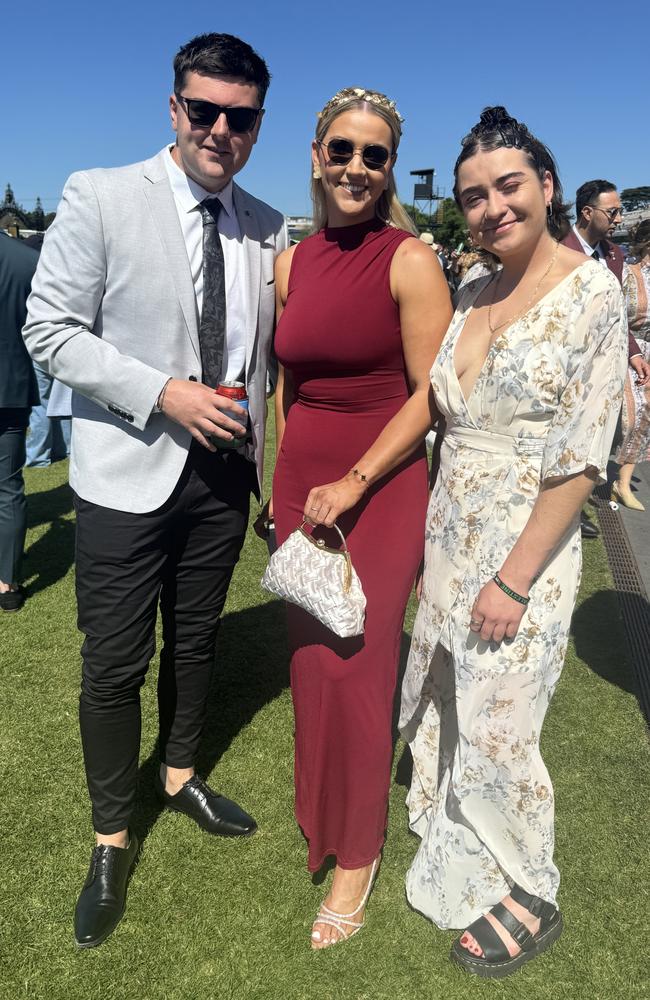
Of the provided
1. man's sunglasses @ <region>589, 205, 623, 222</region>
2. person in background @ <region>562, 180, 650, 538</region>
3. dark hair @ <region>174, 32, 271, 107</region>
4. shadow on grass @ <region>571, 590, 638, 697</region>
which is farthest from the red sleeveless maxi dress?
man's sunglasses @ <region>589, 205, 623, 222</region>

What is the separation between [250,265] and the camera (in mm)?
2463

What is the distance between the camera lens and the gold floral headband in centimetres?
221

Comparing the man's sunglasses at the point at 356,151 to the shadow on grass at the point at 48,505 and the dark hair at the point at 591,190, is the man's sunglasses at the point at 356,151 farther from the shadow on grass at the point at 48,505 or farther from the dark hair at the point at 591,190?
the shadow on grass at the point at 48,505

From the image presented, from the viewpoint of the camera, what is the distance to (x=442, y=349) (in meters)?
2.19

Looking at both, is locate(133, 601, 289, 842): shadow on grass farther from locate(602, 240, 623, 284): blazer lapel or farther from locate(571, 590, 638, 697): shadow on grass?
locate(602, 240, 623, 284): blazer lapel

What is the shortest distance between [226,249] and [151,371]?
0.54 meters

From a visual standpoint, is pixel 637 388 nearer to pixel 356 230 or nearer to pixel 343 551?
pixel 356 230

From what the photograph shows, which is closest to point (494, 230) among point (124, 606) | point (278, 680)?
point (124, 606)

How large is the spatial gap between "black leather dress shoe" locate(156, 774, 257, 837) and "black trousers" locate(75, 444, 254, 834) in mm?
388

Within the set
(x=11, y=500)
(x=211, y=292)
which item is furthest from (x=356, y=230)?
(x=11, y=500)

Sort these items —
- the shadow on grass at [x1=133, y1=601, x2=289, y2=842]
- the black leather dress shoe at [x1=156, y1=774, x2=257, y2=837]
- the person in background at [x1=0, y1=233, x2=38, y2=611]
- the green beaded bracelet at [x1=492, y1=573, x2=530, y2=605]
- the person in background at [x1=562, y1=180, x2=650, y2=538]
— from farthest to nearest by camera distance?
the person in background at [x1=562, y1=180, x2=650, y2=538] < the person in background at [x1=0, y1=233, x2=38, y2=611] < the shadow on grass at [x1=133, y1=601, x2=289, y2=842] < the black leather dress shoe at [x1=156, y1=774, x2=257, y2=837] < the green beaded bracelet at [x1=492, y1=573, x2=530, y2=605]

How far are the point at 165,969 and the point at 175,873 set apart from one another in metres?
0.38

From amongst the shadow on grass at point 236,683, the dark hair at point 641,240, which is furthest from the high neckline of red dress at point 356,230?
the dark hair at point 641,240

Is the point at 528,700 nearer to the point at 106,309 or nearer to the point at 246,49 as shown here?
the point at 106,309
